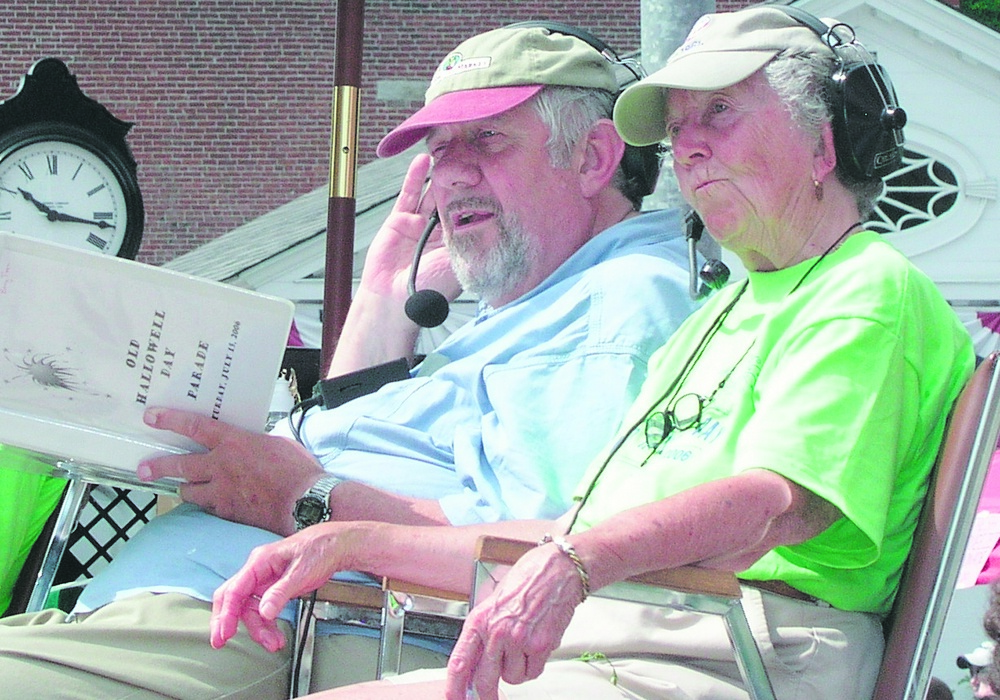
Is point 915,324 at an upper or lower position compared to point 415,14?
lower

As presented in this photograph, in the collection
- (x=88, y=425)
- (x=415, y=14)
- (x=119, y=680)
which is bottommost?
(x=119, y=680)

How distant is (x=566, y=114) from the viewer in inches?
106

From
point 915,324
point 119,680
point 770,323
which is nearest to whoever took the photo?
point 915,324

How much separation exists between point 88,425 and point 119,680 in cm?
46

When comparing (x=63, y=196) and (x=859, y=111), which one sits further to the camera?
(x=63, y=196)

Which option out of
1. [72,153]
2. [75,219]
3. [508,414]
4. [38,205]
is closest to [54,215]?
[38,205]

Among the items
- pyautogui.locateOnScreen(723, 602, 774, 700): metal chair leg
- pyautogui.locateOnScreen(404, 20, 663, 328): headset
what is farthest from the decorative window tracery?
pyautogui.locateOnScreen(723, 602, 774, 700): metal chair leg

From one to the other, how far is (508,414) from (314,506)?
38 centimetres

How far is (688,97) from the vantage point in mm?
2045

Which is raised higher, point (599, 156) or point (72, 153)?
point (72, 153)

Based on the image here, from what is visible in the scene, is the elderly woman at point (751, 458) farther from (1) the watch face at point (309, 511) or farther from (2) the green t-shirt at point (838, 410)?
(1) the watch face at point (309, 511)

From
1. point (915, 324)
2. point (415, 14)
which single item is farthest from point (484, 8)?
point (915, 324)

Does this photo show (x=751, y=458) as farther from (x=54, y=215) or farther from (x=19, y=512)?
(x=54, y=215)

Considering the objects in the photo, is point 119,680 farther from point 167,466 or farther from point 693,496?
point 693,496
